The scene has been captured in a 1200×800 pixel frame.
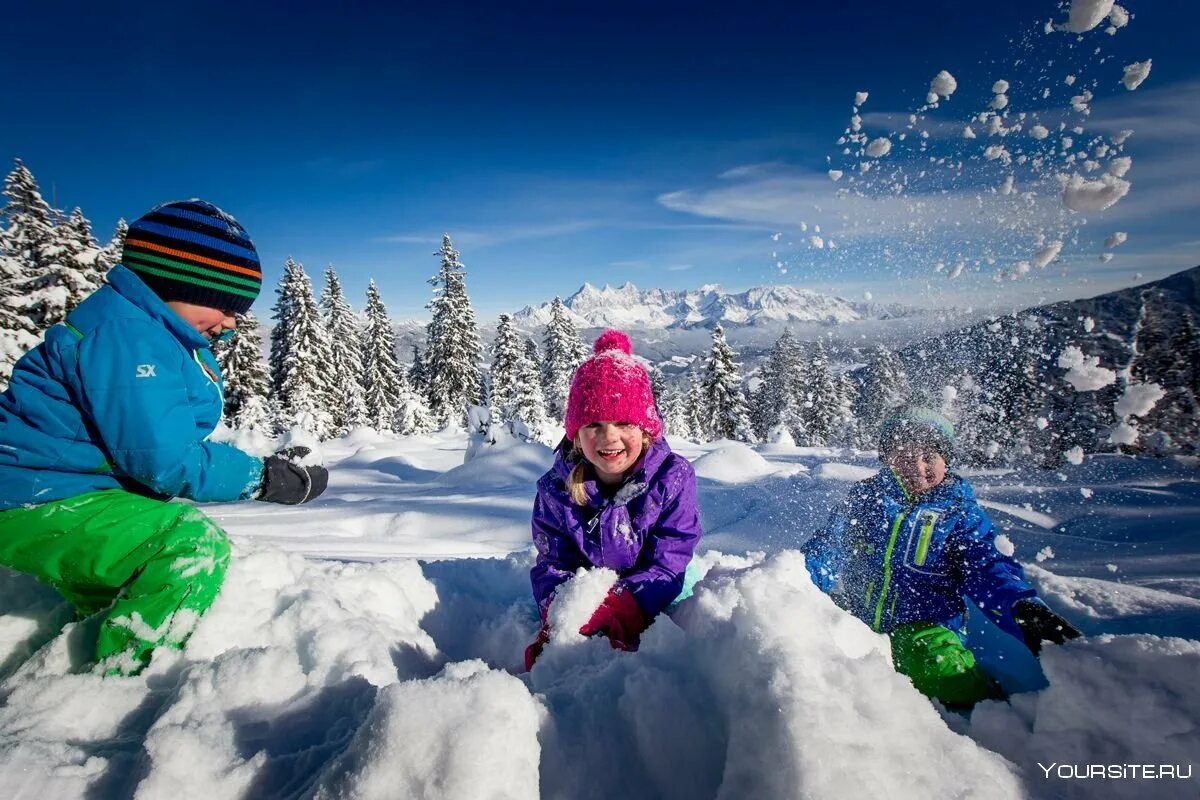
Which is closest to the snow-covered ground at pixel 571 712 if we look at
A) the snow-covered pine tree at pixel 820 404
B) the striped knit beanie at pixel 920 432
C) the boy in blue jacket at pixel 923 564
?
the boy in blue jacket at pixel 923 564

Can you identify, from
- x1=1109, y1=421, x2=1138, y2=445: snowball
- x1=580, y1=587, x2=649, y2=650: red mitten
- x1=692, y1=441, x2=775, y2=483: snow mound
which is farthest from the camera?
x1=692, y1=441, x2=775, y2=483: snow mound

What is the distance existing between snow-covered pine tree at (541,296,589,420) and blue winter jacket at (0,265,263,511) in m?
27.3

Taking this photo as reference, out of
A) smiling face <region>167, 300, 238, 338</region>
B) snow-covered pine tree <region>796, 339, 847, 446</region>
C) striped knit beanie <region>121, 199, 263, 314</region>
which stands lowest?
snow-covered pine tree <region>796, 339, 847, 446</region>

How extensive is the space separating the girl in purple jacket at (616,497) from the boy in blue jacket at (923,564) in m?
1.13

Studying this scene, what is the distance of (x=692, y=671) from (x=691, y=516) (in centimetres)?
119

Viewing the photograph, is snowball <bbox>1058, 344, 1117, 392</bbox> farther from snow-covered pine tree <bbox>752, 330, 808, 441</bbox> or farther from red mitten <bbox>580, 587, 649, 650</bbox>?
snow-covered pine tree <bbox>752, 330, 808, 441</bbox>

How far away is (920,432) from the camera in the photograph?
3.09 metres

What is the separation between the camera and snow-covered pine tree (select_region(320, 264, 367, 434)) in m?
28.9

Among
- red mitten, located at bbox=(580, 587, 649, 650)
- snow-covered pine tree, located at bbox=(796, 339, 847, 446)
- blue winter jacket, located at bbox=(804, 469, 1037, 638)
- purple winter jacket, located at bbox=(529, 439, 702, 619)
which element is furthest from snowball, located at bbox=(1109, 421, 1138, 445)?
snow-covered pine tree, located at bbox=(796, 339, 847, 446)

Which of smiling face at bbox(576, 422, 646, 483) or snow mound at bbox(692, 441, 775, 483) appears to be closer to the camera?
smiling face at bbox(576, 422, 646, 483)

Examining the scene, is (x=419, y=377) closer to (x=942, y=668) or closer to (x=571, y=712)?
(x=942, y=668)

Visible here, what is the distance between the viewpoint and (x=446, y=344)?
2850cm

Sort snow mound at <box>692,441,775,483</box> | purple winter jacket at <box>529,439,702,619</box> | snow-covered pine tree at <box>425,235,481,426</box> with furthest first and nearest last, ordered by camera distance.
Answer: snow-covered pine tree at <box>425,235,481,426</box>, snow mound at <box>692,441,775,483</box>, purple winter jacket at <box>529,439,702,619</box>

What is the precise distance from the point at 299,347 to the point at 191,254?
87.7ft
